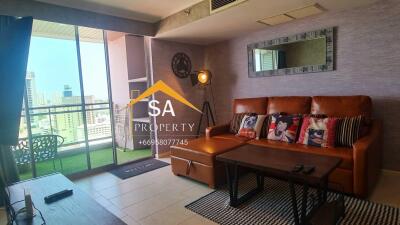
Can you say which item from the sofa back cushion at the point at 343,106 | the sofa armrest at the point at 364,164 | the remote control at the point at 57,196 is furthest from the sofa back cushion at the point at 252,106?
the remote control at the point at 57,196

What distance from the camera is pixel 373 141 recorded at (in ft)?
7.79

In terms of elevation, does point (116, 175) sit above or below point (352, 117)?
below

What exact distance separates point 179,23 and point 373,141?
274 centimetres

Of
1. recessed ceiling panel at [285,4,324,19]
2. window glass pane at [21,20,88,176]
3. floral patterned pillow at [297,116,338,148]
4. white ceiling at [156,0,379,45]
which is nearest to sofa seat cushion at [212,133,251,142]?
floral patterned pillow at [297,116,338,148]

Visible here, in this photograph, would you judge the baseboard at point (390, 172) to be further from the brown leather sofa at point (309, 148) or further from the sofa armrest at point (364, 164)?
the sofa armrest at point (364, 164)

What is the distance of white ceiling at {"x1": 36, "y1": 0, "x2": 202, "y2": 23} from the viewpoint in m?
2.92

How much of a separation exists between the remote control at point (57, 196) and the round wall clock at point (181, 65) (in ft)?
9.81

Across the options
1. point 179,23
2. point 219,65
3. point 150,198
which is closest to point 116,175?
point 150,198

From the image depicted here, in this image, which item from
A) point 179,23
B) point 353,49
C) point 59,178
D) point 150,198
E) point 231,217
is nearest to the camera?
point 59,178

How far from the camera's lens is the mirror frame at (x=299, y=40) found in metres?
3.10

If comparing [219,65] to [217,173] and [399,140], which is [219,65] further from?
[399,140]

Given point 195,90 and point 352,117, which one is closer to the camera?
point 352,117

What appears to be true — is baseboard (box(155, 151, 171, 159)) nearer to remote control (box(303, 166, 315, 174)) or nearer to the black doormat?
the black doormat

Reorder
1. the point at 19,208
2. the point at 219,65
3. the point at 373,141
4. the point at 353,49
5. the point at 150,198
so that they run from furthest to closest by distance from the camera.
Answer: the point at 219,65 → the point at 353,49 → the point at 150,198 → the point at 373,141 → the point at 19,208
